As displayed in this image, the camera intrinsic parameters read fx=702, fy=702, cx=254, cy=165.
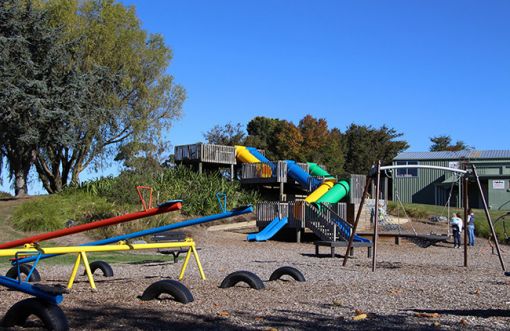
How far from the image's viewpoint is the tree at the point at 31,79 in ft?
108

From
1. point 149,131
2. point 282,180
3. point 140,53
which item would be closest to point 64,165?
point 149,131

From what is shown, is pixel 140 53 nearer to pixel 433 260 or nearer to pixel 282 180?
pixel 282 180

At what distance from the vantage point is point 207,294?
9977 mm

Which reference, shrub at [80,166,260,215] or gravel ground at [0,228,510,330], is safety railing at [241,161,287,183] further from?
gravel ground at [0,228,510,330]

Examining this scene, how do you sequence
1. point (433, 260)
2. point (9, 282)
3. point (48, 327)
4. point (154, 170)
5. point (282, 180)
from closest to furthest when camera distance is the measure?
point (48, 327), point (9, 282), point (433, 260), point (282, 180), point (154, 170)

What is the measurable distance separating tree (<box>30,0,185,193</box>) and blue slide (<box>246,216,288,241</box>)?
48.9 feet

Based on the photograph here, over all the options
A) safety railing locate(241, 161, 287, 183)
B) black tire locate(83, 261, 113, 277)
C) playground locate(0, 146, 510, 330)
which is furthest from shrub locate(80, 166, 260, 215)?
black tire locate(83, 261, 113, 277)

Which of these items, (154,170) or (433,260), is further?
(154,170)

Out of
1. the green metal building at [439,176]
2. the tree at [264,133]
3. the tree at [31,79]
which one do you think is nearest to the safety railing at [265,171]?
the tree at [31,79]

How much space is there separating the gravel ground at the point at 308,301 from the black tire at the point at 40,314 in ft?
1.59

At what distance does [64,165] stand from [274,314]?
123ft

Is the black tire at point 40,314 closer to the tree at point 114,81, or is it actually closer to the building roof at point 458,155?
the tree at point 114,81

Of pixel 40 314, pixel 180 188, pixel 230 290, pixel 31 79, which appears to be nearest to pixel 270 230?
pixel 180 188

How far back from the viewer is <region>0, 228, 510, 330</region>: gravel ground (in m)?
7.46
